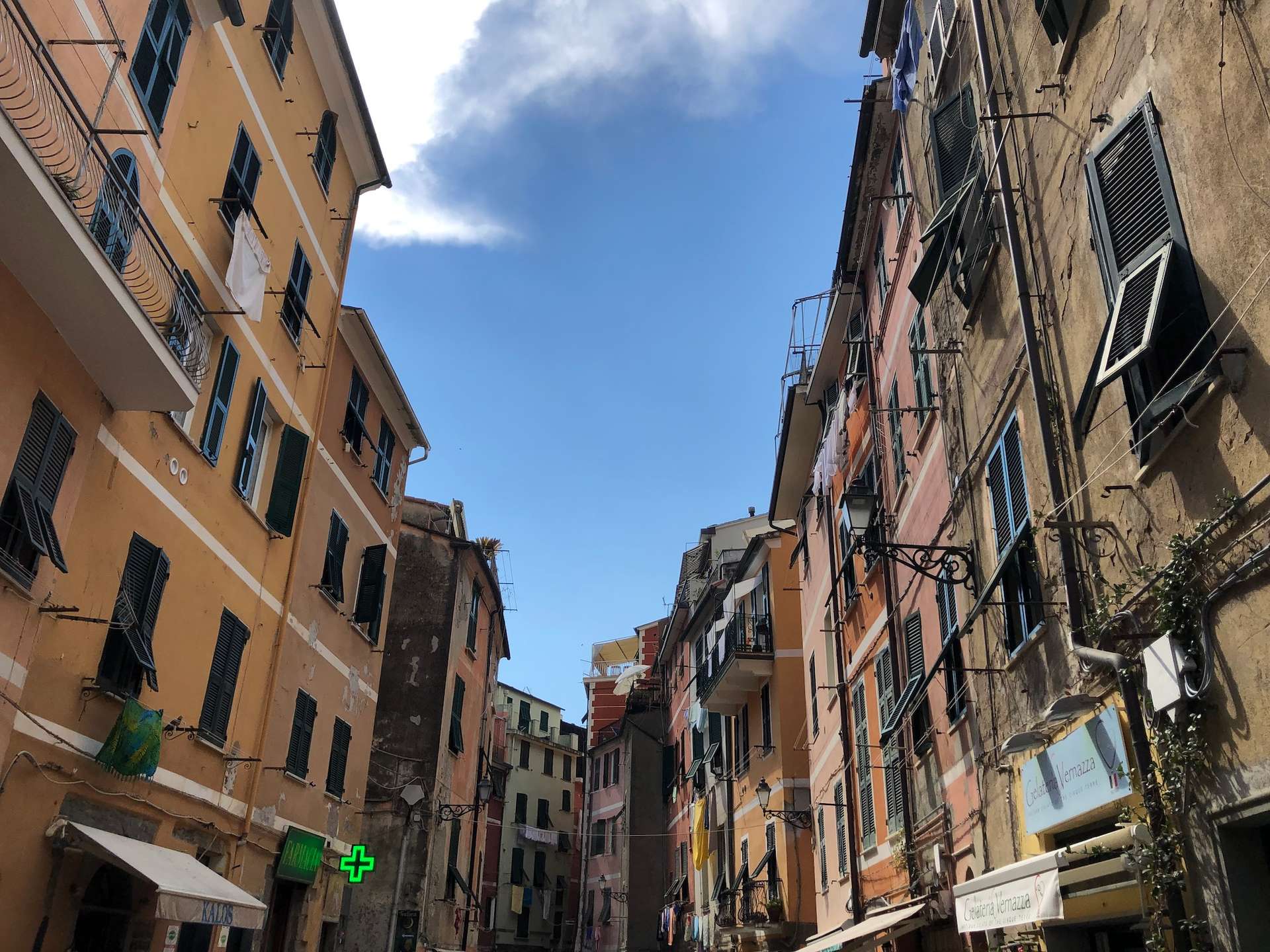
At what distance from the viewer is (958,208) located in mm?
10594

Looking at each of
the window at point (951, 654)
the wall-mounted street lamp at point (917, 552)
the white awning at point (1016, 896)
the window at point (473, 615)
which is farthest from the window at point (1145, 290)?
the window at point (473, 615)

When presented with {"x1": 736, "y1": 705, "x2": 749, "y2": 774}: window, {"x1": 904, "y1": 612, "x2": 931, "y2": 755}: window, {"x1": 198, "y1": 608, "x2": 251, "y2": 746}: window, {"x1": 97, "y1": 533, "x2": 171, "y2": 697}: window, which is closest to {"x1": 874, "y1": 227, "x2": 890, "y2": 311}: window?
{"x1": 904, "y1": 612, "x2": 931, "y2": 755}: window

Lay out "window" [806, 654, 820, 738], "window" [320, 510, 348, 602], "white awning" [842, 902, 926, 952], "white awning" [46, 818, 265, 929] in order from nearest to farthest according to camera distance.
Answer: "white awning" [46, 818, 265, 929]
"white awning" [842, 902, 926, 952]
"window" [320, 510, 348, 602]
"window" [806, 654, 820, 738]

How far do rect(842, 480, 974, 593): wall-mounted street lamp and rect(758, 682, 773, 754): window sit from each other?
41.4 feet

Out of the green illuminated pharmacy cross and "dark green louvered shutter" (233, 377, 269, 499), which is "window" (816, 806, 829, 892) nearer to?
the green illuminated pharmacy cross

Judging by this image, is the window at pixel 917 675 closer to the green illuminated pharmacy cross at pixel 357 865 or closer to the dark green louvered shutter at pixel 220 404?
the dark green louvered shutter at pixel 220 404

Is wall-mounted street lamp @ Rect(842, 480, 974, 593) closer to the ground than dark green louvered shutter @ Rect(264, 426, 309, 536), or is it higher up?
closer to the ground

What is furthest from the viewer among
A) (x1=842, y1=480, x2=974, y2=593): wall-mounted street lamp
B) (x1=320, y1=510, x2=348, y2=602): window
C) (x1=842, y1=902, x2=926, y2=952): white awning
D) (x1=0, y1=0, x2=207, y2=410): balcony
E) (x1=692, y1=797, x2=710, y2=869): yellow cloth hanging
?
(x1=692, y1=797, x2=710, y2=869): yellow cloth hanging

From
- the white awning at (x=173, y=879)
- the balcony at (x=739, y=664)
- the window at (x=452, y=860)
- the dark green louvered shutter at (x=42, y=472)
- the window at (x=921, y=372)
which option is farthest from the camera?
the window at (x=452, y=860)

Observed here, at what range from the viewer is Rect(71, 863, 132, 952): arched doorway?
35.3ft

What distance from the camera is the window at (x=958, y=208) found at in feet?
33.2

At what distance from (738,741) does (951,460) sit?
2032cm

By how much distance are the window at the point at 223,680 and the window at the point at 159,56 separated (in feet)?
20.9

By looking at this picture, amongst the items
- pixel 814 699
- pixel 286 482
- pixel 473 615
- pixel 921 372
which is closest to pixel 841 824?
pixel 814 699
